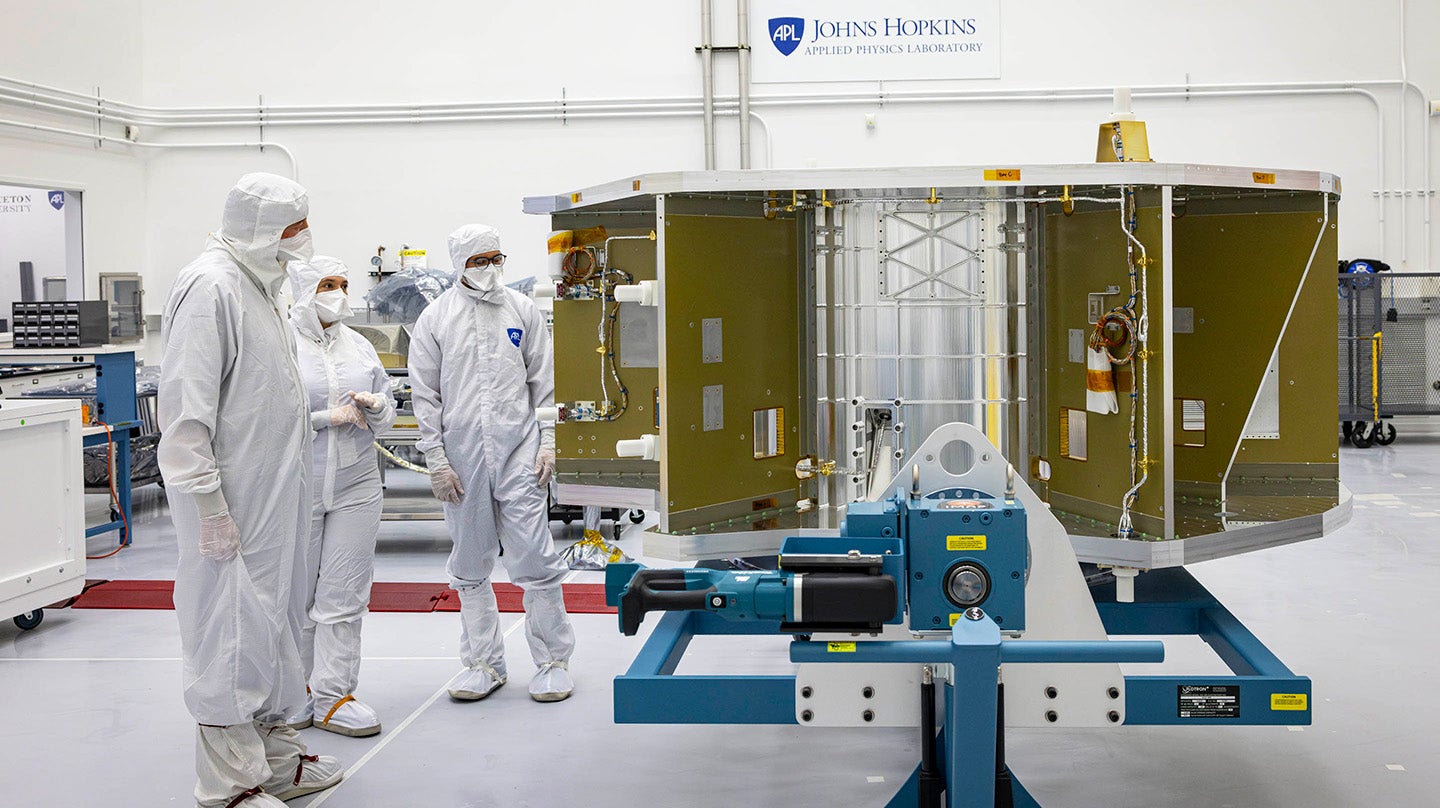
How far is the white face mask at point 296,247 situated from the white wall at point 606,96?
7.27 m

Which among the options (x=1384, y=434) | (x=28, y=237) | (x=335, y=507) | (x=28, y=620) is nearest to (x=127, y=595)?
(x=28, y=620)

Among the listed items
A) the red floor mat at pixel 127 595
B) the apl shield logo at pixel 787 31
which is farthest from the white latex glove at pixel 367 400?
the apl shield logo at pixel 787 31

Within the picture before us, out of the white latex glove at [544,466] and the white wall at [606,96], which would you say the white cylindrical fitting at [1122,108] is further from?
the white wall at [606,96]

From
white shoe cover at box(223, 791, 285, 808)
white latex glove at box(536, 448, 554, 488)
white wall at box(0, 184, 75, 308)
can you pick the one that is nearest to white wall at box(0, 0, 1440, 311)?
white wall at box(0, 184, 75, 308)

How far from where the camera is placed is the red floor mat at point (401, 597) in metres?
5.25

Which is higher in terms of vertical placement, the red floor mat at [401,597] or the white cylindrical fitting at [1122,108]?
the white cylindrical fitting at [1122,108]

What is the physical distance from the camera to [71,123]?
9812 mm

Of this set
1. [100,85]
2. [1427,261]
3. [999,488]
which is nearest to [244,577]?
[999,488]

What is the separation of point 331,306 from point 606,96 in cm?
689

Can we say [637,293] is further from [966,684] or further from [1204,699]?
[1204,699]

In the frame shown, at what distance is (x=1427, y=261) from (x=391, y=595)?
9.00m

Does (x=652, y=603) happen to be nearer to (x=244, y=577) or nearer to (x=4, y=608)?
(x=244, y=577)

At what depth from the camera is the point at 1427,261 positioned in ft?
33.4

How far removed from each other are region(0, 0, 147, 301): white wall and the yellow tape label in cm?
943
